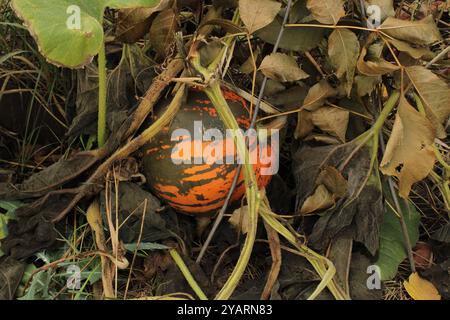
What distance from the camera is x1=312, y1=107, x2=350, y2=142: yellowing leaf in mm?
1507

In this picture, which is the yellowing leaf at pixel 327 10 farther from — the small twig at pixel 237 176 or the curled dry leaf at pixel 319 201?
the curled dry leaf at pixel 319 201

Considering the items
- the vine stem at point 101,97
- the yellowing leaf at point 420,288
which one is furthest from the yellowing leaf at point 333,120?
the vine stem at point 101,97

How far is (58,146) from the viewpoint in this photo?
5.93ft

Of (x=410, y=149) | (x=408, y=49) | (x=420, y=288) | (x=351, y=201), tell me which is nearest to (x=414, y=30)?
(x=408, y=49)

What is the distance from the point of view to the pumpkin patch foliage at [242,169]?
1.42m

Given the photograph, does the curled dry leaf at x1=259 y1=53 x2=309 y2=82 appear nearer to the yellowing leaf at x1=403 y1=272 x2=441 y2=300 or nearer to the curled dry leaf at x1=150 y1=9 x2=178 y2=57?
the curled dry leaf at x1=150 y1=9 x2=178 y2=57

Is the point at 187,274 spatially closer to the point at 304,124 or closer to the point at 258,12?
the point at 304,124

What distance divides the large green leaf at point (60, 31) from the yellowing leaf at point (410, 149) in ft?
2.08

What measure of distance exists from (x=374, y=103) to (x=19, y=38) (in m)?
0.99

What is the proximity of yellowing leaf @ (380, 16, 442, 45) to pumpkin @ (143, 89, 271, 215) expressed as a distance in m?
0.39

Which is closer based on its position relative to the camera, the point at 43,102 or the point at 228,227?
the point at 228,227

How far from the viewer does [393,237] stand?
1.59m
